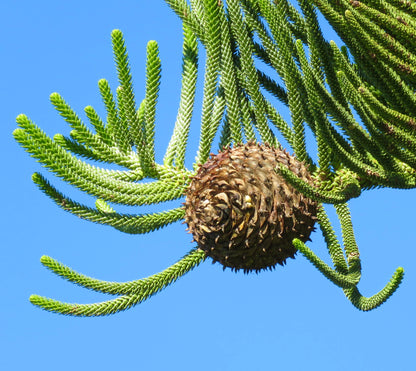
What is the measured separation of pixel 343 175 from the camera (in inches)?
118

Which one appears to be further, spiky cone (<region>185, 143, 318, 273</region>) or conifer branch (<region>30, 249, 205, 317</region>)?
conifer branch (<region>30, 249, 205, 317</region>)

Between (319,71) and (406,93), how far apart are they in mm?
378

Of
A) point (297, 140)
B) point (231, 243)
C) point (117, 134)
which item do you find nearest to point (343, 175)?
point (297, 140)

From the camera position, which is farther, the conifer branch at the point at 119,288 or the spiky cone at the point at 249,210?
the conifer branch at the point at 119,288

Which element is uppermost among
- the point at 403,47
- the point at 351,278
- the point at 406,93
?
Result: the point at 403,47

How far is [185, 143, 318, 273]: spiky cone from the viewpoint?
2.69 meters

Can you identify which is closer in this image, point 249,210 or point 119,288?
point 249,210

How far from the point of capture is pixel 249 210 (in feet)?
8.84

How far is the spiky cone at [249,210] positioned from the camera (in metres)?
2.69

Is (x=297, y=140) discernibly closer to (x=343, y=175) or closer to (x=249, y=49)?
(x=343, y=175)

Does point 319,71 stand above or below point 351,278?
above

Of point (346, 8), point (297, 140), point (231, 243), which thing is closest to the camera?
point (346, 8)

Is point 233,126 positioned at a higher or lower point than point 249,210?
higher

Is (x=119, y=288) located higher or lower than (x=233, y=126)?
lower
